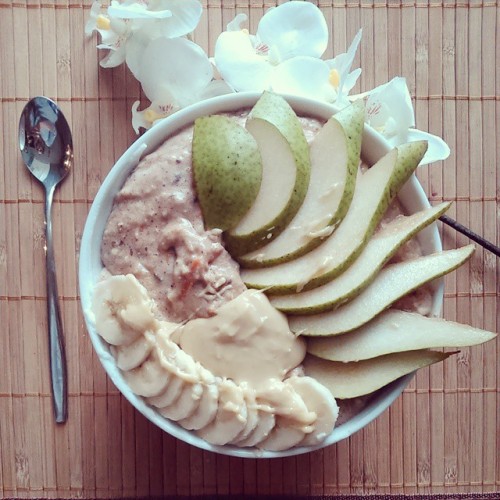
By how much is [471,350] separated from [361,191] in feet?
2.12

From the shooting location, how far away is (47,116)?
6.03 feet

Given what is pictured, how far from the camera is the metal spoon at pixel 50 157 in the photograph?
183 centimetres

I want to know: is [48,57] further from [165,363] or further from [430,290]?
[430,290]

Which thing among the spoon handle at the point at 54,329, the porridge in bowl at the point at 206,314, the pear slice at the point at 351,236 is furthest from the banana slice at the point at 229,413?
the spoon handle at the point at 54,329

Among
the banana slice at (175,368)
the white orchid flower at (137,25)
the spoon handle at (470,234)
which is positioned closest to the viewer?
the banana slice at (175,368)

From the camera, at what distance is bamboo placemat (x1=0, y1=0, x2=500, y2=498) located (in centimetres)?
186

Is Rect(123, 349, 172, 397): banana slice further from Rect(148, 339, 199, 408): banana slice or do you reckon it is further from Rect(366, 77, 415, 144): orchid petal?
Rect(366, 77, 415, 144): orchid petal

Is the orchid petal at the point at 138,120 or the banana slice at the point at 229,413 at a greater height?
the orchid petal at the point at 138,120

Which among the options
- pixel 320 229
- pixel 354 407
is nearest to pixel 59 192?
pixel 320 229

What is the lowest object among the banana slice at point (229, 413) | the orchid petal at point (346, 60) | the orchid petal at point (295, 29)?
the banana slice at point (229, 413)

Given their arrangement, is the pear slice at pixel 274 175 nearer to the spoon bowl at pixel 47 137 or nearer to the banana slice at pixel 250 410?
the banana slice at pixel 250 410

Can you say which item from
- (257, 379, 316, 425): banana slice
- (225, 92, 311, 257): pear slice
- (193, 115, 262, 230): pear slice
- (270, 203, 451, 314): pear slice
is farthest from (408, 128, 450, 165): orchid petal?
(257, 379, 316, 425): banana slice

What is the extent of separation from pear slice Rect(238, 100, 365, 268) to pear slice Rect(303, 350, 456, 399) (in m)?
0.29

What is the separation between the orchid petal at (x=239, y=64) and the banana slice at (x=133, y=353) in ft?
2.31
